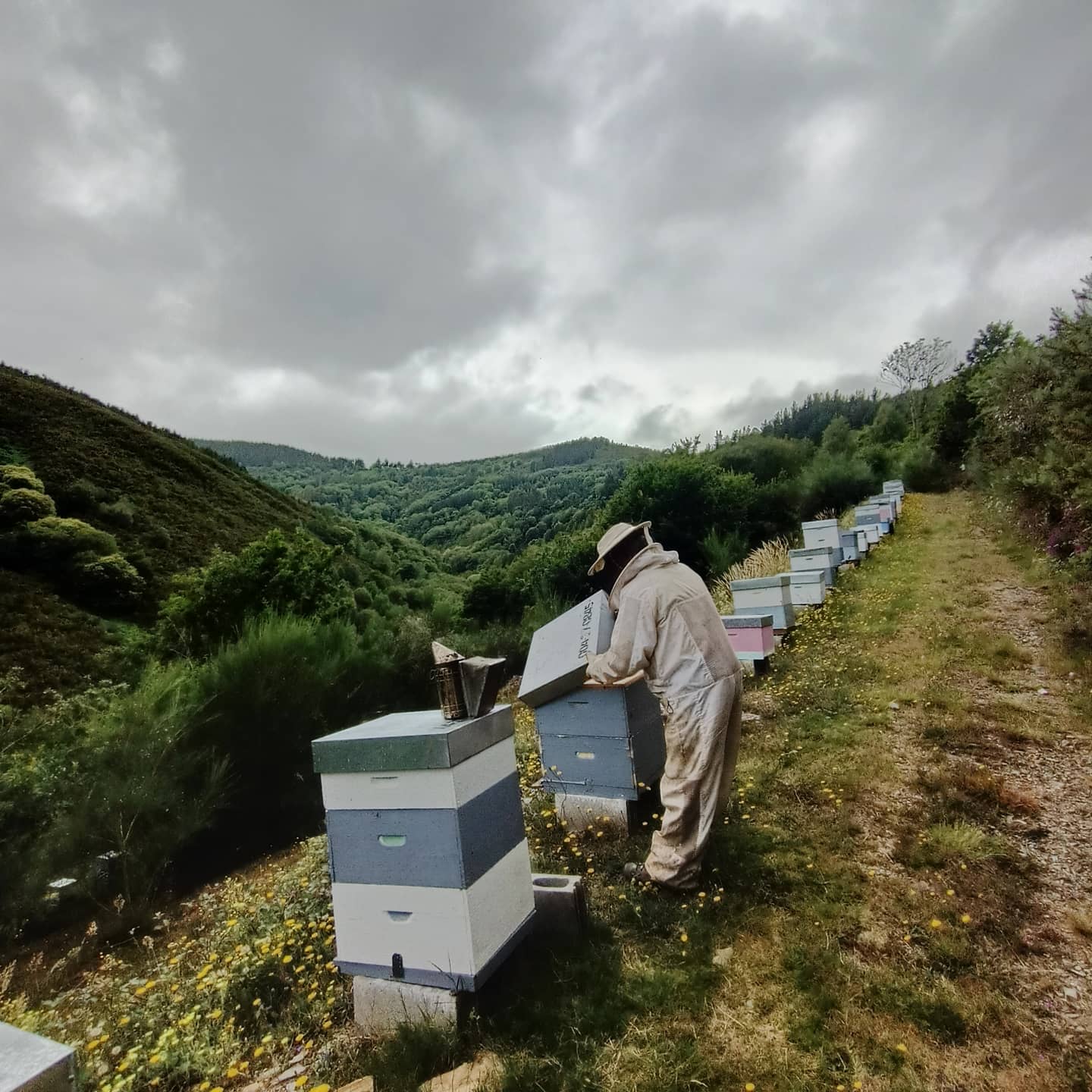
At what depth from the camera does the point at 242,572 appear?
12367mm

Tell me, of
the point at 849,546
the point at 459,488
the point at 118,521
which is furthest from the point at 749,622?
the point at 459,488

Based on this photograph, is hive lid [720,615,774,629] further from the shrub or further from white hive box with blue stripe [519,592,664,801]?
the shrub

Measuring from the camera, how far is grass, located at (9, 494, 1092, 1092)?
250 centimetres

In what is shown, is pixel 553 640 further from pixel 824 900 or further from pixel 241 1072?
pixel 241 1072

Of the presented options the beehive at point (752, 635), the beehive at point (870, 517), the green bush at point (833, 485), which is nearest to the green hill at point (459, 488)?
the green bush at point (833, 485)

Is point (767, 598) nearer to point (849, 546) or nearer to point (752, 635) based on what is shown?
point (752, 635)

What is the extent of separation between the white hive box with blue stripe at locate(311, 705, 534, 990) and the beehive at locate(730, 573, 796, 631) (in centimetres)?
682

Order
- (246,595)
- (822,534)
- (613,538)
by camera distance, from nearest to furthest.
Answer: (613,538) → (246,595) → (822,534)

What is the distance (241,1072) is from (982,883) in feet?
13.1

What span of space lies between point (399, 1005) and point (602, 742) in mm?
2020

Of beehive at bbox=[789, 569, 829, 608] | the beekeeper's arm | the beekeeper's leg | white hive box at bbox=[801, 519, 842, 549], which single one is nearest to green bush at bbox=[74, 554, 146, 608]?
white hive box at bbox=[801, 519, 842, 549]

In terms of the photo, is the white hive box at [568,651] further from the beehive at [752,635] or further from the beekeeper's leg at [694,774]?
the beehive at [752,635]

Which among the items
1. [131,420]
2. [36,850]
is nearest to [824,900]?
[36,850]

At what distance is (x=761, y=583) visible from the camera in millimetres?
9211
